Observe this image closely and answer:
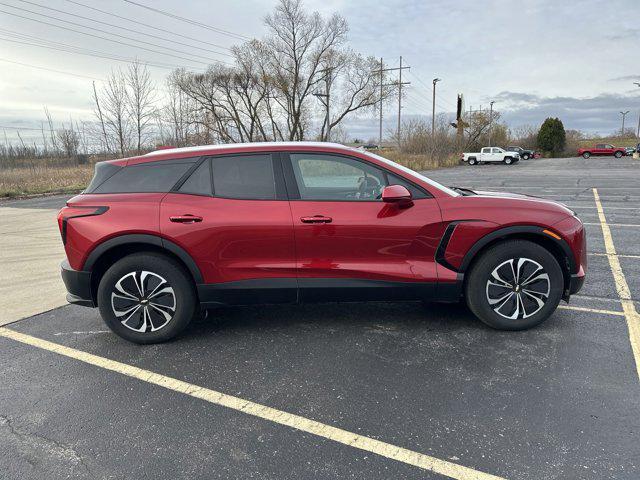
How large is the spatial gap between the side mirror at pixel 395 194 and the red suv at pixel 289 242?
0.01 meters

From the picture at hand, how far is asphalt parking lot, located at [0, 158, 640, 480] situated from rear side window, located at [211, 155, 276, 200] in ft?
4.06

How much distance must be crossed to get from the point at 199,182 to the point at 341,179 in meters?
1.22

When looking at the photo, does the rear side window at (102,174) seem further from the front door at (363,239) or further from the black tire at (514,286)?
the black tire at (514,286)

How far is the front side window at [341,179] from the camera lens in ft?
11.5

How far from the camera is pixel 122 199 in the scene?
11.3ft

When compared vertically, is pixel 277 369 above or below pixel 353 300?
below

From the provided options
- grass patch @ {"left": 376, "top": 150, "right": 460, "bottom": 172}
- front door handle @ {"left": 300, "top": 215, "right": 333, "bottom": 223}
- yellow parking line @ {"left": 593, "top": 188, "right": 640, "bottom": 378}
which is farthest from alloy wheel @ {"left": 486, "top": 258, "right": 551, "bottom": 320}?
grass patch @ {"left": 376, "top": 150, "right": 460, "bottom": 172}

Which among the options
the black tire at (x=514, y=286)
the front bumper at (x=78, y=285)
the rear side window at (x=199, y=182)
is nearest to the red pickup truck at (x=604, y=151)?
the black tire at (x=514, y=286)

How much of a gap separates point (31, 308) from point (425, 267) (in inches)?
161

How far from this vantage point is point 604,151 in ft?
167

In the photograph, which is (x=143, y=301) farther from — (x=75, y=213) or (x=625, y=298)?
(x=625, y=298)

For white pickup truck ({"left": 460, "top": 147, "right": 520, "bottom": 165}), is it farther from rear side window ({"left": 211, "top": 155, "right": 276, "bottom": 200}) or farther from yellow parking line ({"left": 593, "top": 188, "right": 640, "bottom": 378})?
rear side window ({"left": 211, "top": 155, "right": 276, "bottom": 200})

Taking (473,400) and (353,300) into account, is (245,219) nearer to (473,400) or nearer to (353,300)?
(353,300)

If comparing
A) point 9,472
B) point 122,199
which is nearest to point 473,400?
point 9,472
